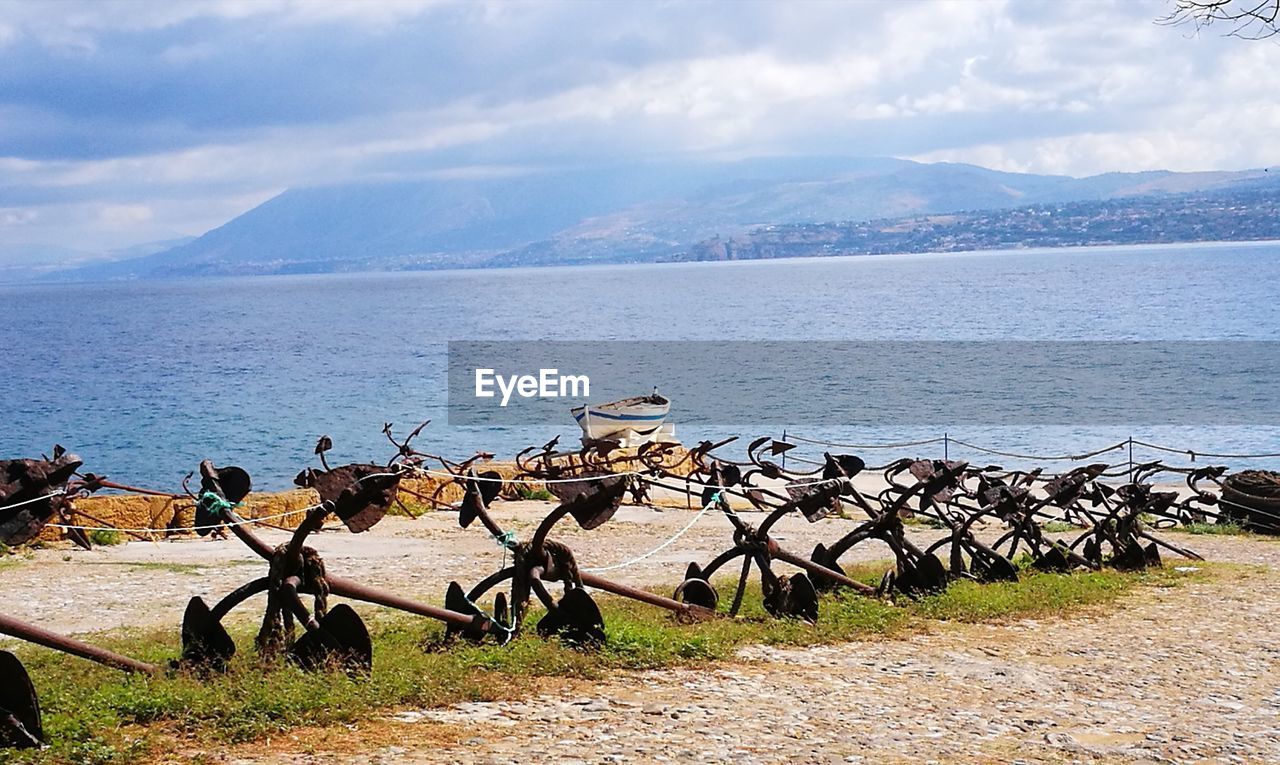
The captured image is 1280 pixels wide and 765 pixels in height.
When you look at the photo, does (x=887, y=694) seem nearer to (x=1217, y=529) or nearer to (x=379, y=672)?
(x=379, y=672)

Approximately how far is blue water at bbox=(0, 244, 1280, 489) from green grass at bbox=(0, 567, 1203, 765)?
32335 mm

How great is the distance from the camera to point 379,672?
7.10 m

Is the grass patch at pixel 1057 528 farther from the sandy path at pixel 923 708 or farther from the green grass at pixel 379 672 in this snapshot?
the sandy path at pixel 923 708

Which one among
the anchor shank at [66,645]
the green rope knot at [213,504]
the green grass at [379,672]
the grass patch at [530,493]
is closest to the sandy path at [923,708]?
the green grass at [379,672]

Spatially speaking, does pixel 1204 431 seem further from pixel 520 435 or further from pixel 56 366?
pixel 56 366

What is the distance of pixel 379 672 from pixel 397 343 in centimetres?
10514

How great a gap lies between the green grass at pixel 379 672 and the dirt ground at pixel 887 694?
8.6 inches

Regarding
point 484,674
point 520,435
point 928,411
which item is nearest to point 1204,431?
point 928,411

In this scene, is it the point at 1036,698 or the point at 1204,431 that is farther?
the point at 1204,431

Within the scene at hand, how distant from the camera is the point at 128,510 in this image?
16938 millimetres

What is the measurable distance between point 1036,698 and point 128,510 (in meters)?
12.8

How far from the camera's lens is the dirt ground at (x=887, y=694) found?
6.37m

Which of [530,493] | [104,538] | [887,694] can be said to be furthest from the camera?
[530,493]

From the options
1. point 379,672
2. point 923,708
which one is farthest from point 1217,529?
point 379,672
